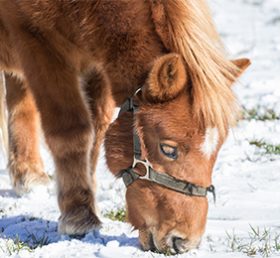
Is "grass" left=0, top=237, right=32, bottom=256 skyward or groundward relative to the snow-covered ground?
skyward

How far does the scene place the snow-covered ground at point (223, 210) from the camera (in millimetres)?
4367

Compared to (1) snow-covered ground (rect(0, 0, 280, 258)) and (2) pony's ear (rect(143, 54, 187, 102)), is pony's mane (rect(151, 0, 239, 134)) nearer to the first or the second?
(2) pony's ear (rect(143, 54, 187, 102))

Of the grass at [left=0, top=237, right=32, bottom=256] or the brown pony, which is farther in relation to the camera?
the grass at [left=0, top=237, right=32, bottom=256]

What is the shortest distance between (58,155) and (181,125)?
104cm

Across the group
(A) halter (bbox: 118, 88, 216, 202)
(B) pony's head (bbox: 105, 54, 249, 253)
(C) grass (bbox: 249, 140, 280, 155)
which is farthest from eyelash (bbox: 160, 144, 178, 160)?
(C) grass (bbox: 249, 140, 280, 155)

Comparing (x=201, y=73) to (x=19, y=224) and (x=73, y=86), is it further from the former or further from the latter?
(x=19, y=224)

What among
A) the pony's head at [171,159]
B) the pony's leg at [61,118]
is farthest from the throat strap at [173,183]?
the pony's leg at [61,118]

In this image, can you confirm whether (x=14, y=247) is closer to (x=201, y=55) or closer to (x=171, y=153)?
(x=171, y=153)

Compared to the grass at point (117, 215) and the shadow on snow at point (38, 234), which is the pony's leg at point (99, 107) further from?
the shadow on snow at point (38, 234)

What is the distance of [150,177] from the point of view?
426 cm

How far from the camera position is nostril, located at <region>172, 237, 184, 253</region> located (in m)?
4.18

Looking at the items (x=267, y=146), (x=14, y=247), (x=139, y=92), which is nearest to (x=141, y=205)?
(x=139, y=92)

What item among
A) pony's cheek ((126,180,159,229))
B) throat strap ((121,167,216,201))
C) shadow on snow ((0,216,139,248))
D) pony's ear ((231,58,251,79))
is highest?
pony's ear ((231,58,251,79))

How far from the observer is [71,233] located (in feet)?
15.3
